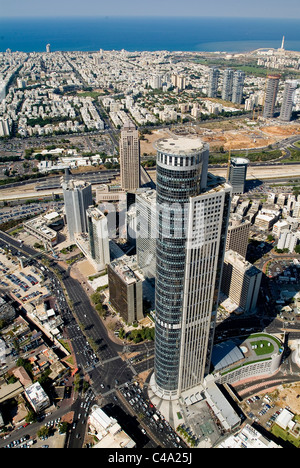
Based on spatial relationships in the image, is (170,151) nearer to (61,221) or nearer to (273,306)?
(273,306)

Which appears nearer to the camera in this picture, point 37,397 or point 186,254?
point 186,254

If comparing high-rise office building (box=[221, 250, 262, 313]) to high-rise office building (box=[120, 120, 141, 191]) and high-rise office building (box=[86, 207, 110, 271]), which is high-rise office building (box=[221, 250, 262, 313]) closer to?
high-rise office building (box=[86, 207, 110, 271])

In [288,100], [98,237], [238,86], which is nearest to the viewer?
[98,237]

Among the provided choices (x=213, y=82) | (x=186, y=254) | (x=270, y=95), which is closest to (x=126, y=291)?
(x=186, y=254)

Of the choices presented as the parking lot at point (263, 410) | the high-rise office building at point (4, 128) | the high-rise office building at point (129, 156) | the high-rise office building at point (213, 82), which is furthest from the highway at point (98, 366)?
the high-rise office building at point (213, 82)

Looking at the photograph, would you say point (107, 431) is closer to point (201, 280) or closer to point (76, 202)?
point (201, 280)

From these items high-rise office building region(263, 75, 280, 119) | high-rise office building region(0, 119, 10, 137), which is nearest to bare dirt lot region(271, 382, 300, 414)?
high-rise office building region(0, 119, 10, 137)

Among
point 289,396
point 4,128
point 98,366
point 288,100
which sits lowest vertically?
point 98,366
